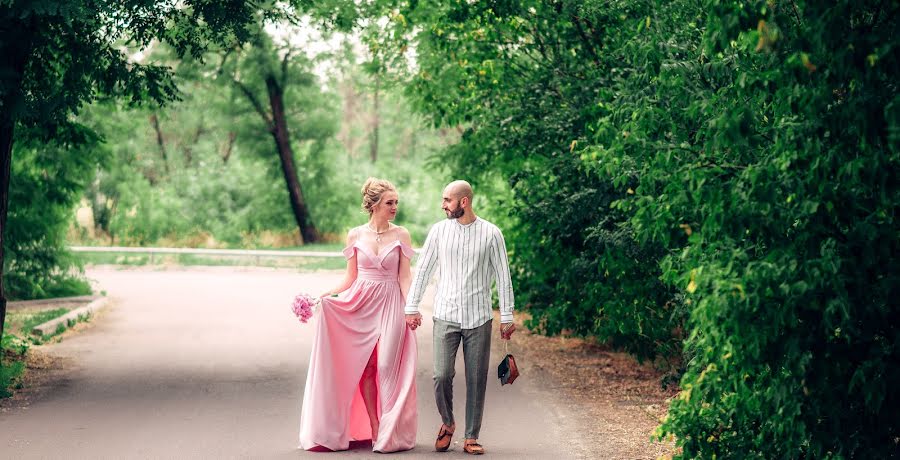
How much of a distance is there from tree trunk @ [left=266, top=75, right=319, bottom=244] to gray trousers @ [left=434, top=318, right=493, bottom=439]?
32054 millimetres

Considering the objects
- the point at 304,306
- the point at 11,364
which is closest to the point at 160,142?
the point at 11,364

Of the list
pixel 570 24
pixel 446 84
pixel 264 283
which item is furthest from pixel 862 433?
pixel 264 283

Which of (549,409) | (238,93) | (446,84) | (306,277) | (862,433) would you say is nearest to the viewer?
(862,433)

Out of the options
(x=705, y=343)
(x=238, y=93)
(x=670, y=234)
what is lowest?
(x=705, y=343)

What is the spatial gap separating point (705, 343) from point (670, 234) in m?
0.72

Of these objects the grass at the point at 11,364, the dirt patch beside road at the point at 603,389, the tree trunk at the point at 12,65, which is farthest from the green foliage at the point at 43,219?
the dirt patch beside road at the point at 603,389

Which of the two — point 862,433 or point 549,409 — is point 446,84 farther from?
point 862,433

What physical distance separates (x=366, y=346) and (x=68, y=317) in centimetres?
1023

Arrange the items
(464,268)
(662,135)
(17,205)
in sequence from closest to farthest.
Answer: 1. (662,135)
2. (464,268)
3. (17,205)

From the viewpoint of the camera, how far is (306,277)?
90.8 feet

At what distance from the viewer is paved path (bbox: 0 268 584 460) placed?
8203 millimetres

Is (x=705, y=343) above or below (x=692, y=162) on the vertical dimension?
below

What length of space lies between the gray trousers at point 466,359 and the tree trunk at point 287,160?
105 ft

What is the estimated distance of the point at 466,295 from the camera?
25.4ft
